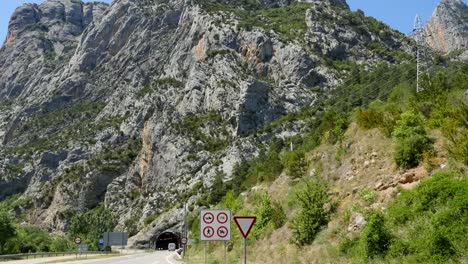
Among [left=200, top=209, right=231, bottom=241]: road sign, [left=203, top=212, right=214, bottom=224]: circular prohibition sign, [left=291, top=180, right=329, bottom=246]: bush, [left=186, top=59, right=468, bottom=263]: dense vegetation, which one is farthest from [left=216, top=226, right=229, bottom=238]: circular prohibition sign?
[left=291, top=180, right=329, bottom=246]: bush

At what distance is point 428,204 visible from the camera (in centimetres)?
1489

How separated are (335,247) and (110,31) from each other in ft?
597

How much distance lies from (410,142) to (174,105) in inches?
3938

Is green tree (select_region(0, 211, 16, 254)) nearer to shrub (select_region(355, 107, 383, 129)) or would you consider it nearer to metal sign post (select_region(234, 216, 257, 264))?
shrub (select_region(355, 107, 383, 129))

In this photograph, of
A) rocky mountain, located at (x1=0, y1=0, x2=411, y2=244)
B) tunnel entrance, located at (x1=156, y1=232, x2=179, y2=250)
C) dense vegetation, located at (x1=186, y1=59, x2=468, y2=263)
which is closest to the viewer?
dense vegetation, located at (x1=186, y1=59, x2=468, y2=263)

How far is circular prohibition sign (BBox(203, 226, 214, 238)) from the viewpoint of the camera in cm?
1521

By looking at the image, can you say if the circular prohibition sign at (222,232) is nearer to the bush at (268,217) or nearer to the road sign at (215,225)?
the road sign at (215,225)

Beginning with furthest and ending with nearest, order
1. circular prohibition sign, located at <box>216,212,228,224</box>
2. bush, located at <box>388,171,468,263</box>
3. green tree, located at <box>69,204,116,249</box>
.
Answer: green tree, located at <box>69,204,116,249</box>
circular prohibition sign, located at <box>216,212,228,224</box>
bush, located at <box>388,171,468,263</box>

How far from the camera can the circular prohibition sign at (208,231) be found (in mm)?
15211

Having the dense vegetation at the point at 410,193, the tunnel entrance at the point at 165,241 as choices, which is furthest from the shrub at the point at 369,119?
the tunnel entrance at the point at 165,241

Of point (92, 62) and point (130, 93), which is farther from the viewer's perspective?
point (92, 62)

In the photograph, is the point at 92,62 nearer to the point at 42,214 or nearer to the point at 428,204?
the point at 42,214

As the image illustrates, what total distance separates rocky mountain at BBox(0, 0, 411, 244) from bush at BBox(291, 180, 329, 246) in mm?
62112

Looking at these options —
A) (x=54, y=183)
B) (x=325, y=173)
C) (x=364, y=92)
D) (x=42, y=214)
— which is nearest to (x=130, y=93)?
(x=54, y=183)
